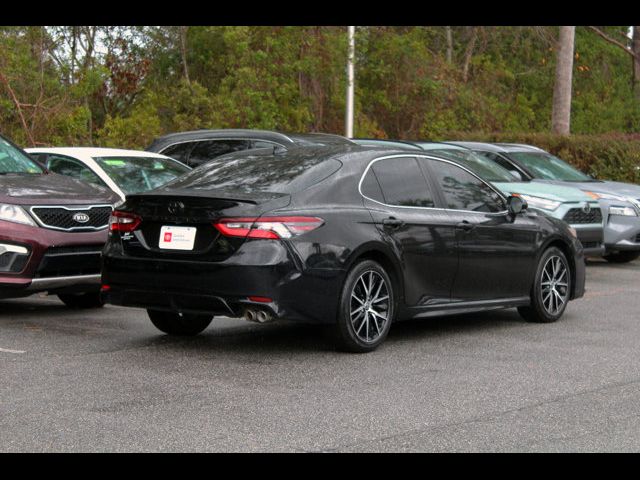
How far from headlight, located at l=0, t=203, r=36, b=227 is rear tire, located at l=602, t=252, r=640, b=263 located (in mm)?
10151

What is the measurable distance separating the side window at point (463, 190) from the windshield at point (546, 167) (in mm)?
7116

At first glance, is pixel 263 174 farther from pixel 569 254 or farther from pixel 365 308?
pixel 569 254

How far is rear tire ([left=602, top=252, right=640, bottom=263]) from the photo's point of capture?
57.7 feet

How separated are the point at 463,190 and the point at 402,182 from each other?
2.84 feet

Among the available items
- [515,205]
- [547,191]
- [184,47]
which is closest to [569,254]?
[515,205]

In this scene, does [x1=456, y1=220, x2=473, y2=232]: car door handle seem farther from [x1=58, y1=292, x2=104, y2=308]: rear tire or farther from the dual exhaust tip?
[x1=58, y1=292, x2=104, y2=308]: rear tire

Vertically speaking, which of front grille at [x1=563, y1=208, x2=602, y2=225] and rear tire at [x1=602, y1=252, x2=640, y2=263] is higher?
front grille at [x1=563, y1=208, x2=602, y2=225]

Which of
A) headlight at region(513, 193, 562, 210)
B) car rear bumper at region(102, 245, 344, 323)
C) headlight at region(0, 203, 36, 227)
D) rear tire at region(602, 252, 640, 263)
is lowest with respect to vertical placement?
rear tire at region(602, 252, 640, 263)

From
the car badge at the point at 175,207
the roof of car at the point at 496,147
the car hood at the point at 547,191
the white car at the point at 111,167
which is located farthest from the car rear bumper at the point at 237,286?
the roof of car at the point at 496,147

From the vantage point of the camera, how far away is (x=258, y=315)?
8.13 metres

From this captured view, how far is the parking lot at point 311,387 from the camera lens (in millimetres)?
6047

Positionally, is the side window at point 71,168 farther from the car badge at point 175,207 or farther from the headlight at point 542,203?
the headlight at point 542,203

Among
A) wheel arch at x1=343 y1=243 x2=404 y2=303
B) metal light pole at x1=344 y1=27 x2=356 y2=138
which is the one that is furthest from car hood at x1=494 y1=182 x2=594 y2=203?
metal light pole at x1=344 y1=27 x2=356 y2=138
